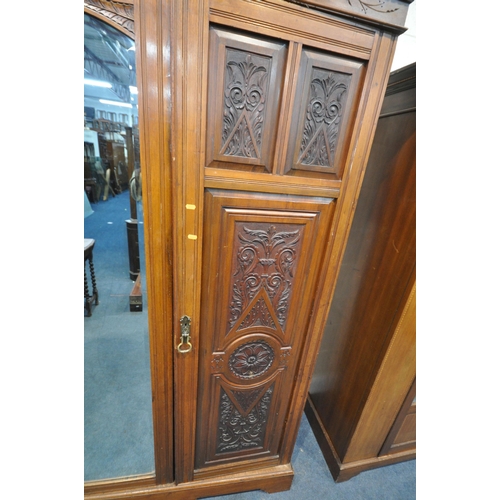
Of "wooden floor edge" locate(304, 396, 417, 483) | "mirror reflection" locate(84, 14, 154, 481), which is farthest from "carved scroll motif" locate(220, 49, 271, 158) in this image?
"wooden floor edge" locate(304, 396, 417, 483)

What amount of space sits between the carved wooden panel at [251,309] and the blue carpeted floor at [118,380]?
0.24m

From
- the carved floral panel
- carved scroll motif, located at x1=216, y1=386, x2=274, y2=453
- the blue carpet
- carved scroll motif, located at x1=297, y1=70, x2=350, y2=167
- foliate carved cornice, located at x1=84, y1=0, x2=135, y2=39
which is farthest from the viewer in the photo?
carved scroll motif, located at x1=216, y1=386, x2=274, y2=453

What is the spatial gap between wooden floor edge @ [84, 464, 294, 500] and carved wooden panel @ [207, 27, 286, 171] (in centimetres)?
136

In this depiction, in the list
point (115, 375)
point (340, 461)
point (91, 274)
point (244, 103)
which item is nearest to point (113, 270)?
point (91, 274)

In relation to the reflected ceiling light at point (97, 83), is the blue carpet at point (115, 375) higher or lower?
lower

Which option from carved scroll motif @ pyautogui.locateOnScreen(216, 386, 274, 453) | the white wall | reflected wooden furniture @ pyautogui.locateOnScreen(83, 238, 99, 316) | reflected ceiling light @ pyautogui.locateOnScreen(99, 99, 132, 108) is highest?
the white wall

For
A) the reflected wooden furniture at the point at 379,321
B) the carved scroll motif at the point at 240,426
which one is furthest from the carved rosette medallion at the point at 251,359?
the reflected wooden furniture at the point at 379,321

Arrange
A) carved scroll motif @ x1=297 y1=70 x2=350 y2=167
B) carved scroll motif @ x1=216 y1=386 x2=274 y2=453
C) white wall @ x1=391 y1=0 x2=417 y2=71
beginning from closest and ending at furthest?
1. carved scroll motif @ x1=297 y1=70 x2=350 y2=167
2. carved scroll motif @ x1=216 y1=386 x2=274 y2=453
3. white wall @ x1=391 y1=0 x2=417 y2=71

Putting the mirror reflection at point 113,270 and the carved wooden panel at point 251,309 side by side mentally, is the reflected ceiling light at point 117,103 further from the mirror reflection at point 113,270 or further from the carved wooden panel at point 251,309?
the carved wooden panel at point 251,309

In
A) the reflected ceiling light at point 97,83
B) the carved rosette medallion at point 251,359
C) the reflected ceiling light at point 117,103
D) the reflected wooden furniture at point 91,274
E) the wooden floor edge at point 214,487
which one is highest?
the reflected ceiling light at point 97,83

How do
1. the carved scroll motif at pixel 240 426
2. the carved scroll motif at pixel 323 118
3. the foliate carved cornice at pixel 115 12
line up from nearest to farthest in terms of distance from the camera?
the foliate carved cornice at pixel 115 12, the carved scroll motif at pixel 323 118, the carved scroll motif at pixel 240 426

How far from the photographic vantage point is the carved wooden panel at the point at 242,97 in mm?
564

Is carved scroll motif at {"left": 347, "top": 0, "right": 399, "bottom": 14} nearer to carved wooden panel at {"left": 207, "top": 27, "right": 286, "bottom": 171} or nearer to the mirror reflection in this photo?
carved wooden panel at {"left": 207, "top": 27, "right": 286, "bottom": 171}

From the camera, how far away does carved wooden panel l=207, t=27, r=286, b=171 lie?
1.85 feet
